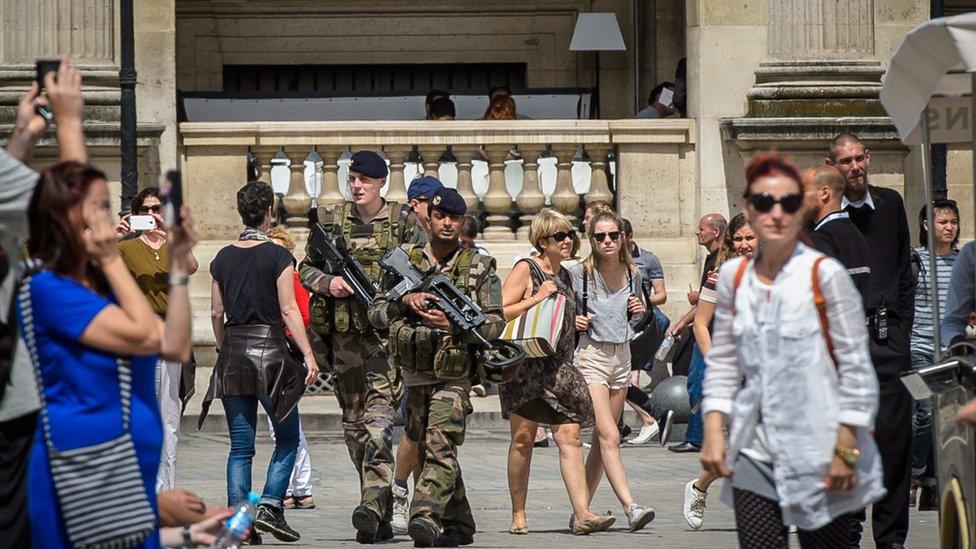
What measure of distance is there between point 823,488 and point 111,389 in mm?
2311

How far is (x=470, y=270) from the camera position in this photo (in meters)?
10.0

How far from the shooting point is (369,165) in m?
10.6

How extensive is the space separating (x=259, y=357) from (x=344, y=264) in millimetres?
679

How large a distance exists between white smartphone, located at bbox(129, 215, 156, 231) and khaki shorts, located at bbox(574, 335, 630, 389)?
270cm

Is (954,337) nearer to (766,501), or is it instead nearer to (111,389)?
(766,501)

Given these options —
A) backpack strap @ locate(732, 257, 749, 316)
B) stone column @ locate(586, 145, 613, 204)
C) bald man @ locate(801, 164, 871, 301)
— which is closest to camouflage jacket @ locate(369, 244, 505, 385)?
bald man @ locate(801, 164, 871, 301)

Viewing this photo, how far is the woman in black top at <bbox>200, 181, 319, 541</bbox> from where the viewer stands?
10414 mm

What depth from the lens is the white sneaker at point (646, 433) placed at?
15.6 metres

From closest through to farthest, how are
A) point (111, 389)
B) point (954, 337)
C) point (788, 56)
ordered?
1. point (111, 389)
2. point (954, 337)
3. point (788, 56)

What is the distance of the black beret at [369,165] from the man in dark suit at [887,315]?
8.61 ft

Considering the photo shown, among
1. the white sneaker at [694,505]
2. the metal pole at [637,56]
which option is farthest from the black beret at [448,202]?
the metal pole at [637,56]

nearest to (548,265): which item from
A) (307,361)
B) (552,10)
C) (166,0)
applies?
(307,361)

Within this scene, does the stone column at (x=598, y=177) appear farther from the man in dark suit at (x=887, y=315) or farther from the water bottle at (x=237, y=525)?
the water bottle at (x=237, y=525)

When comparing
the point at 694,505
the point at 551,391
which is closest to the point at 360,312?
the point at 551,391
